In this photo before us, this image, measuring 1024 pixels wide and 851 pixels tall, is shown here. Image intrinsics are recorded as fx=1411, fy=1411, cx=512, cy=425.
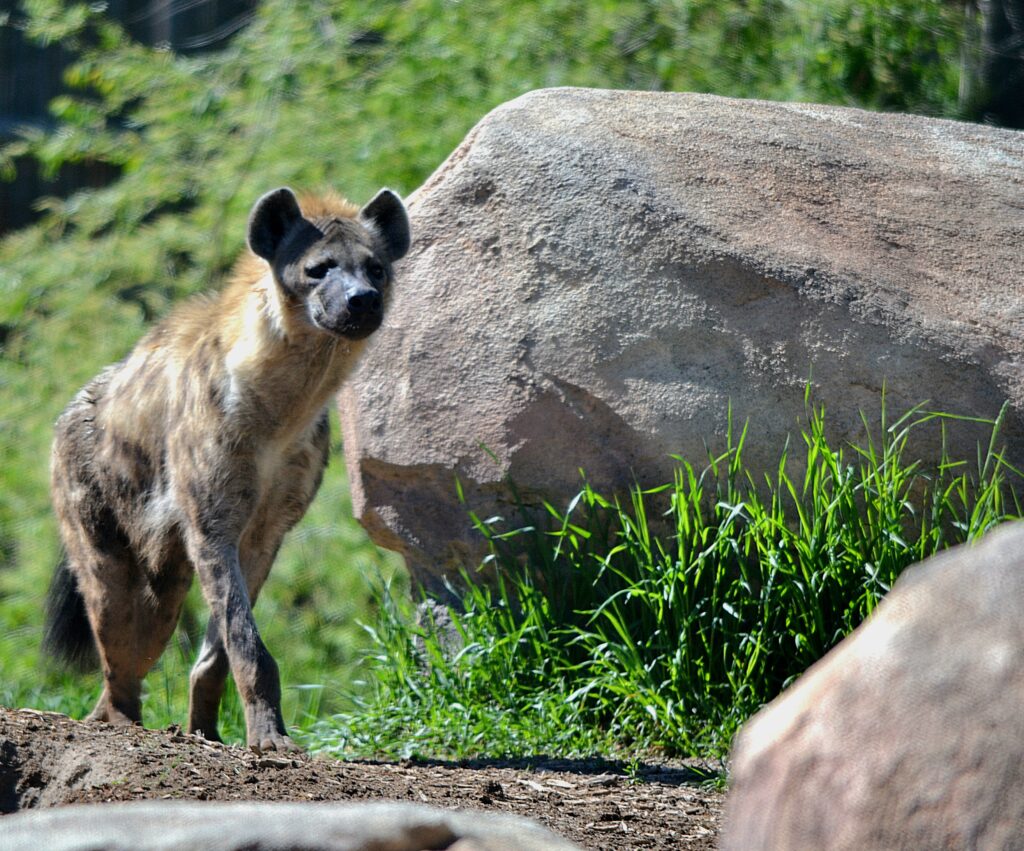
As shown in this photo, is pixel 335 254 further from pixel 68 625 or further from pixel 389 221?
pixel 68 625

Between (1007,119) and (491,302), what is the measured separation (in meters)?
4.34

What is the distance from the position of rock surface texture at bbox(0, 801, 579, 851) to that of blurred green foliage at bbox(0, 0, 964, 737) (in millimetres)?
4891

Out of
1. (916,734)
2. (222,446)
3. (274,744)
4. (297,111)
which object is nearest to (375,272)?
(222,446)

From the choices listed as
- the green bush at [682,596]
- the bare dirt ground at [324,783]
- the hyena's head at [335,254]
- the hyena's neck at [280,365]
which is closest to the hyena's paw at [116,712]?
the green bush at [682,596]

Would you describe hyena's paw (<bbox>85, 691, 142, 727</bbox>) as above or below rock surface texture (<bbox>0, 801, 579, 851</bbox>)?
below

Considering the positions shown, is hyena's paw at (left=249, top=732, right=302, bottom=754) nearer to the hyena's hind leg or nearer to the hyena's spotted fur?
the hyena's spotted fur

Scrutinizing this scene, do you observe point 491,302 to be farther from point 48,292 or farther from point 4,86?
point 4,86

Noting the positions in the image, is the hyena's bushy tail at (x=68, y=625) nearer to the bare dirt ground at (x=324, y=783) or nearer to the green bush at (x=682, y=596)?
the green bush at (x=682, y=596)

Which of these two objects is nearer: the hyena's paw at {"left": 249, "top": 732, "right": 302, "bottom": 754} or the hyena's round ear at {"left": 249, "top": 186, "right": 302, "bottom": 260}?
the hyena's paw at {"left": 249, "top": 732, "right": 302, "bottom": 754}

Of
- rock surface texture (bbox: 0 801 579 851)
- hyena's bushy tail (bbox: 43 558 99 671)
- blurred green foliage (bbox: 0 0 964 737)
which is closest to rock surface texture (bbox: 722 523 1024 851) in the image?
rock surface texture (bbox: 0 801 579 851)

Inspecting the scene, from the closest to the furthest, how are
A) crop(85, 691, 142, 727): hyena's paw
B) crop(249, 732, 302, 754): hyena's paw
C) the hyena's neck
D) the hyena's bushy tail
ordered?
crop(249, 732, 302, 754): hyena's paw, the hyena's neck, crop(85, 691, 142, 727): hyena's paw, the hyena's bushy tail

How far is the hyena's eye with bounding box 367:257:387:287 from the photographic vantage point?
413cm

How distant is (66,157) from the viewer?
7.91 meters

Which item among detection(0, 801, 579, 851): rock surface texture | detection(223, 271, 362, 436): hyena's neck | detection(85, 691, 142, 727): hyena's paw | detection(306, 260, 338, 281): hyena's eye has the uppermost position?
detection(0, 801, 579, 851): rock surface texture
